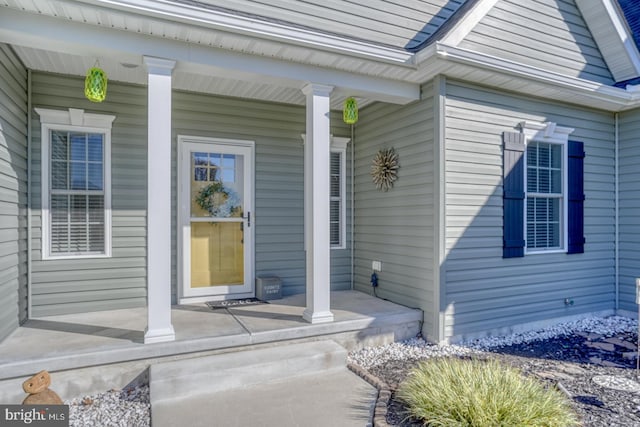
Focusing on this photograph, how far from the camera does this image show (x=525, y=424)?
2.39m

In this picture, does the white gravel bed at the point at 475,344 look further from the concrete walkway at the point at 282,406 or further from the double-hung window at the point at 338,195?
the double-hung window at the point at 338,195

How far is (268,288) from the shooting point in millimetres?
5062

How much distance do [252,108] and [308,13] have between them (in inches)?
63.4

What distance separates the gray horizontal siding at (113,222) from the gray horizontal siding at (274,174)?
2.96 feet

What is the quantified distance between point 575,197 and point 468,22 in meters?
2.80

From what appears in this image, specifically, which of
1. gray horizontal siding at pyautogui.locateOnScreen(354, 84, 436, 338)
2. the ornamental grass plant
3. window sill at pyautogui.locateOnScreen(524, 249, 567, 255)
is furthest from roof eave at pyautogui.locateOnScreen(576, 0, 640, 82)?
the ornamental grass plant

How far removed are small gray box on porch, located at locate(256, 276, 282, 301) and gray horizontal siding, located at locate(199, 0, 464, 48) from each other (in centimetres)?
299

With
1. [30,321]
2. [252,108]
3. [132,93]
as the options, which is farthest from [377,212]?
[30,321]

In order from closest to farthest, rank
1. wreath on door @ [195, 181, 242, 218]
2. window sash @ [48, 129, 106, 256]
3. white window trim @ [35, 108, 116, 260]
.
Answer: white window trim @ [35, 108, 116, 260] → window sash @ [48, 129, 106, 256] → wreath on door @ [195, 181, 242, 218]

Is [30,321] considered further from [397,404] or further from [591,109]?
[591,109]

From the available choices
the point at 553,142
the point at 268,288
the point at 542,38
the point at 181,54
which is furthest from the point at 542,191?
the point at 181,54

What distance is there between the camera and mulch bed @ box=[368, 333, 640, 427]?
2.79 m

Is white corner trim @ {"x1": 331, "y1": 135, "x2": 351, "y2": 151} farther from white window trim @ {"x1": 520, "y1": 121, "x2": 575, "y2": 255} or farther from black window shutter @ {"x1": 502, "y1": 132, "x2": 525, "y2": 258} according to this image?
white window trim @ {"x1": 520, "y1": 121, "x2": 575, "y2": 255}

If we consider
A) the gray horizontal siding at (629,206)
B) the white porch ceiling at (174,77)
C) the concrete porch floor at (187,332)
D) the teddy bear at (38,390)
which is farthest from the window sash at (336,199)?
the gray horizontal siding at (629,206)
